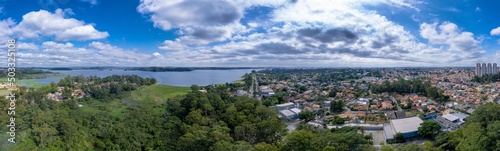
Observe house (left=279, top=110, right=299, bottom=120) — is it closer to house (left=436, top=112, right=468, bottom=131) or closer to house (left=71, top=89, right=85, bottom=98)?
house (left=436, top=112, right=468, bottom=131)

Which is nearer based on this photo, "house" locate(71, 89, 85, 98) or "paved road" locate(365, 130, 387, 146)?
"paved road" locate(365, 130, 387, 146)

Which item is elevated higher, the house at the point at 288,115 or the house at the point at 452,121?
the house at the point at 452,121

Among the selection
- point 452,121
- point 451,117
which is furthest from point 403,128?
point 451,117

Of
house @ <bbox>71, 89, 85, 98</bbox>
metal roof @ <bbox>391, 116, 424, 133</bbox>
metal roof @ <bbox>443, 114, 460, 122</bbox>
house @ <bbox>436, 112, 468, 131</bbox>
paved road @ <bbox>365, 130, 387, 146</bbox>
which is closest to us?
paved road @ <bbox>365, 130, 387, 146</bbox>

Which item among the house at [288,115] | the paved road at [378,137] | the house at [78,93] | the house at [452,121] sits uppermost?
the house at [78,93]

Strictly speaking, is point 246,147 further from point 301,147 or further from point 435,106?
point 435,106

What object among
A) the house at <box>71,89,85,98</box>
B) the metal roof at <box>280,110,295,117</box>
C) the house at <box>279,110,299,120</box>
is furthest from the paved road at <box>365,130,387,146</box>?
the house at <box>71,89,85,98</box>

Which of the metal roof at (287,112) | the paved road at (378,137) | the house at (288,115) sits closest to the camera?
the paved road at (378,137)

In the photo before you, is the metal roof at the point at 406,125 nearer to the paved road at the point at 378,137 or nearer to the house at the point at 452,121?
the paved road at the point at 378,137

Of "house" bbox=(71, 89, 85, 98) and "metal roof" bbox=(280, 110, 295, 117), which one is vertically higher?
"house" bbox=(71, 89, 85, 98)

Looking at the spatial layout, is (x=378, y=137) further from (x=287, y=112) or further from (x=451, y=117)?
(x=287, y=112)

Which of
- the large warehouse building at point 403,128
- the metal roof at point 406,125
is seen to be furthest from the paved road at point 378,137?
the metal roof at point 406,125
